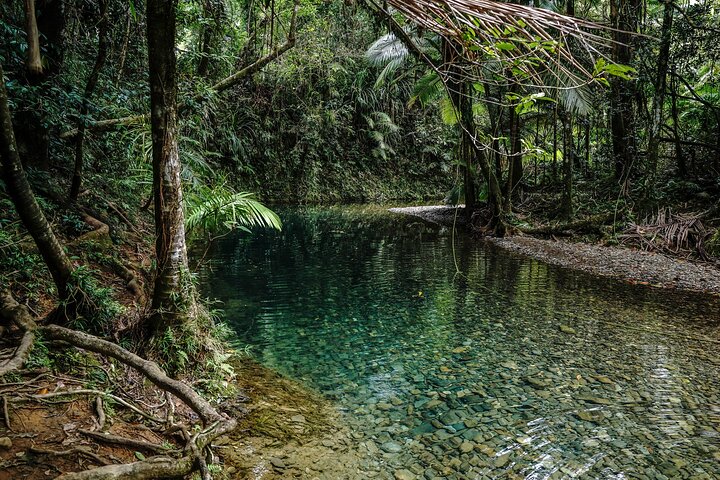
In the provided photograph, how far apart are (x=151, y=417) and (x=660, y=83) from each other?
12757mm

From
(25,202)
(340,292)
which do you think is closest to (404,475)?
(25,202)

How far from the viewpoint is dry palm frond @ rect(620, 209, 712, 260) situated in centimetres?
953

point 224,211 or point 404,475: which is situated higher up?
point 224,211

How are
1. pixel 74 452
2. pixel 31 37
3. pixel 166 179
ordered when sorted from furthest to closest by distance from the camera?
pixel 166 179 → pixel 31 37 → pixel 74 452

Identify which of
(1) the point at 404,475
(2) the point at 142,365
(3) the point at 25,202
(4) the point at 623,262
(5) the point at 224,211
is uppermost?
(3) the point at 25,202

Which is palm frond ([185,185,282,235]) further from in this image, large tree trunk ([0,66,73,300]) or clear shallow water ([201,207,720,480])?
clear shallow water ([201,207,720,480])

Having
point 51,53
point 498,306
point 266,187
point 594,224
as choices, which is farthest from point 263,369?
point 266,187

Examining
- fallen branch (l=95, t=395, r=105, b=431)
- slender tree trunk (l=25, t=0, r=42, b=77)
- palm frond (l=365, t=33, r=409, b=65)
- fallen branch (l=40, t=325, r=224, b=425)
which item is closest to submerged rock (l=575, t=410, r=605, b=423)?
fallen branch (l=40, t=325, r=224, b=425)

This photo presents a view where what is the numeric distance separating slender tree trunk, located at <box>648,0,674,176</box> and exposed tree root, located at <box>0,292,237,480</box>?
11920mm

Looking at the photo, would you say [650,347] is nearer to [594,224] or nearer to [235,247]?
[594,224]

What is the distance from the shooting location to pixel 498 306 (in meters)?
7.02

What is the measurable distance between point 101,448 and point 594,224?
12.5m

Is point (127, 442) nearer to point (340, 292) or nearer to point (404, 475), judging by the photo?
point (404, 475)

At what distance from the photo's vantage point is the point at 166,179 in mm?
3635
